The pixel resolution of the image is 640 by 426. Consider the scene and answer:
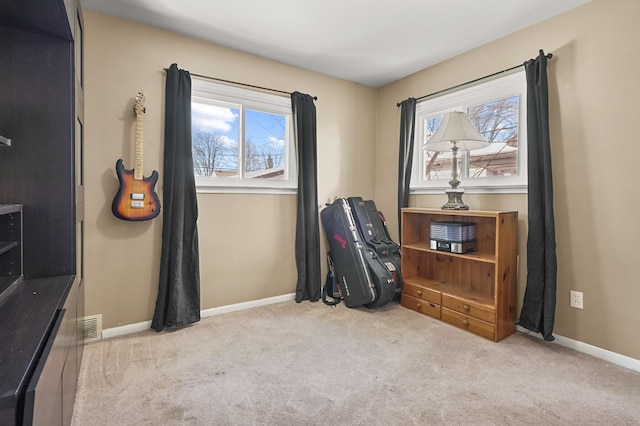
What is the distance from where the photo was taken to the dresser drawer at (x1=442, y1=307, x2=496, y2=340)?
7.89 feet

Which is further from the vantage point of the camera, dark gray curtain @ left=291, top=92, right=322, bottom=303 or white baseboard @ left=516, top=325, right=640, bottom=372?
dark gray curtain @ left=291, top=92, right=322, bottom=303

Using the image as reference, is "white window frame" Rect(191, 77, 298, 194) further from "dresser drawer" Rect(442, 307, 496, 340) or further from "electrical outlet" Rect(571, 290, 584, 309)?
"electrical outlet" Rect(571, 290, 584, 309)

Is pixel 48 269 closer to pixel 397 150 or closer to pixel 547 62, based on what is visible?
pixel 397 150

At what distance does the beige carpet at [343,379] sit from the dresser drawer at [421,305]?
0.70ft

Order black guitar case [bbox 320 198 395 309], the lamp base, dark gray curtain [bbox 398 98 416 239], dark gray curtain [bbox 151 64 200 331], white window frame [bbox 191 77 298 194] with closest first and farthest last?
1. dark gray curtain [bbox 151 64 200 331]
2. the lamp base
3. white window frame [bbox 191 77 298 194]
4. black guitar case [bbox 320 198 395 309]
5. dark gray curtain [bbox 398 98 416 239]

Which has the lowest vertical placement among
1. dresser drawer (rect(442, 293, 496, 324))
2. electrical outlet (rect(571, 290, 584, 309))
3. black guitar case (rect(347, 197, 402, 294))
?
dresser drawer (rect(442, 293, 496, 324))

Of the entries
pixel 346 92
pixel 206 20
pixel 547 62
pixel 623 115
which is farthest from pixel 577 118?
pixel 206 20

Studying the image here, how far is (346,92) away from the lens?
367 cm

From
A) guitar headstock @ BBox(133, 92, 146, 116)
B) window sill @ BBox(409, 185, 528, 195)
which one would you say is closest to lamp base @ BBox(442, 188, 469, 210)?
window sill @ BBox(409, 185, 528, 195)

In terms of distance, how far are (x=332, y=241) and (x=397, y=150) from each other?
1.26 meters

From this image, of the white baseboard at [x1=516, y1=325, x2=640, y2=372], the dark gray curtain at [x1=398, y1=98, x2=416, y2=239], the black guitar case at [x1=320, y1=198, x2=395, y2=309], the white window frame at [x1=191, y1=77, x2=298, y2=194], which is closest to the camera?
the white baseboard at [x1=516, y1=325, x2=640, y2=372]

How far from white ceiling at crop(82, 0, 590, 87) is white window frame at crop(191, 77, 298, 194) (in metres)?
0.37

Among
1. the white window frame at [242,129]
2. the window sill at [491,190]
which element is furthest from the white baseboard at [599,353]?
the white window frame at [242,129]

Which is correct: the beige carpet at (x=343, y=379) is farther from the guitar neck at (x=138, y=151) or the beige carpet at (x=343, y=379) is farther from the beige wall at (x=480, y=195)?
the guitar neck at (x=138, y=151)
